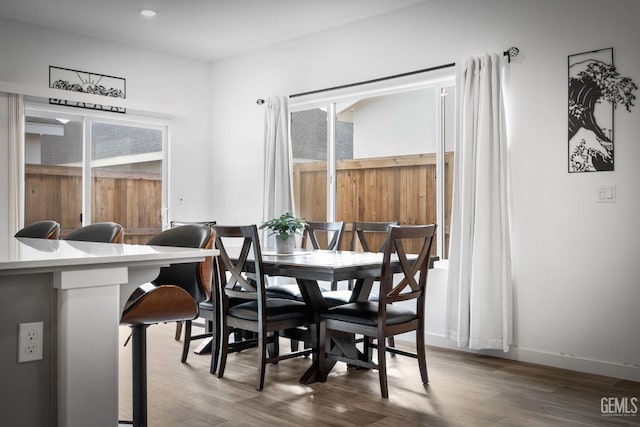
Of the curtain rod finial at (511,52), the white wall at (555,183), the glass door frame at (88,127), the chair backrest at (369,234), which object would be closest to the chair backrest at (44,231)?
the glass door frame at (88,127)

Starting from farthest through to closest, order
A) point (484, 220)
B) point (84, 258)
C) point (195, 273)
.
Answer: point (484, 220)
point (195, 273)
point (84, 258)

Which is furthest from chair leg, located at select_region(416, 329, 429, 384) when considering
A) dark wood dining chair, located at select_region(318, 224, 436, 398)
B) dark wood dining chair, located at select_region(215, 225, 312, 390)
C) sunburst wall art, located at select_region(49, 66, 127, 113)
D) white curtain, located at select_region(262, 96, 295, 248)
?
sunburst wall art, located at select_region(49, 66, 127, 113)

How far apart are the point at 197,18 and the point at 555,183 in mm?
3284

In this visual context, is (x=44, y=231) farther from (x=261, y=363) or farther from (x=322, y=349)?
(x=322, y=349)

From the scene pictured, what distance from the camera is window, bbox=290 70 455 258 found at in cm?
466

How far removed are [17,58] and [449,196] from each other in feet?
12.9

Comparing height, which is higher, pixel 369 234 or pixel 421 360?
pixel 369 234

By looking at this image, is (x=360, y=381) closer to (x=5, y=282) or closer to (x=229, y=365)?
(x=229, y=365)

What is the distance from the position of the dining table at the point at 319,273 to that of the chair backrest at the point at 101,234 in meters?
0.96

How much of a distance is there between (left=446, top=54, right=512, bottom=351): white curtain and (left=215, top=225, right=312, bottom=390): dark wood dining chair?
1318 millimetres

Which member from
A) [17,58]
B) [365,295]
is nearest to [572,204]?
[365,295]

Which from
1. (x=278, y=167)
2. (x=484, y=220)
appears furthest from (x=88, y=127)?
(x=484, y=220)

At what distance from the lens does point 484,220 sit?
4074 mm

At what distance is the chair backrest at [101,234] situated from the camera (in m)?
2.71
